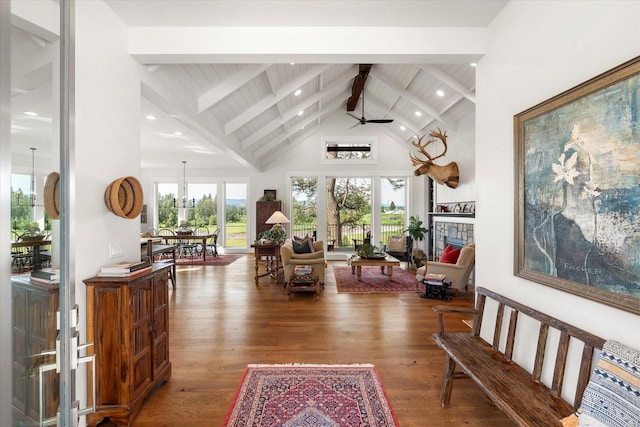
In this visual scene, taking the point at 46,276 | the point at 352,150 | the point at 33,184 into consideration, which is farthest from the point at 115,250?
the point at 352,150

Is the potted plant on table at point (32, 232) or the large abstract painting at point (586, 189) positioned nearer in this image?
the potted plant on table at point (32, 232)

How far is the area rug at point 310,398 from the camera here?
1984mm

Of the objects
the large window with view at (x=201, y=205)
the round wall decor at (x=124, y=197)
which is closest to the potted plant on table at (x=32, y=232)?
the round wall decor at (x=124, y=197)

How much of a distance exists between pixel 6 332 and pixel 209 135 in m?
4.28

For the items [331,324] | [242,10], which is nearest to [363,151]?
[331,324]

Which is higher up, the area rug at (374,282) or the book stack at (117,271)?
the book stack at (117,271)

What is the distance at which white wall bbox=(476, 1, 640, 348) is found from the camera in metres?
1.43

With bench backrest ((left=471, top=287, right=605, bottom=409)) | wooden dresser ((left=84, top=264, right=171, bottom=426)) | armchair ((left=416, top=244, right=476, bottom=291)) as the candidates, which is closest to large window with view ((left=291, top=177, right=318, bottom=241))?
armchair ((left=416, top=244, right=476, bottom=291))

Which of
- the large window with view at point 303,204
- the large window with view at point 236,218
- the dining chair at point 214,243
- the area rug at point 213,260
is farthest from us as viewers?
the large window with view at point 236,218

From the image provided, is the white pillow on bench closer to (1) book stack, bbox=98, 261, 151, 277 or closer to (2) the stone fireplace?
(1) book stack, bbox=98, 261, 151, 277

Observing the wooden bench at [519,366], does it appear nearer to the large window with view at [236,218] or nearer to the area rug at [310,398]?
the area rug at [310,398]

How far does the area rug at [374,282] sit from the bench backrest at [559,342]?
9.26 feet

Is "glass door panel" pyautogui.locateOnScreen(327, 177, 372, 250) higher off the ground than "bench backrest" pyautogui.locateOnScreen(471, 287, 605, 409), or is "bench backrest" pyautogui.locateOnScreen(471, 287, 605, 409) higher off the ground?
"glass door panel" pyautogui.locateOnScreen(327, 177, 372, 250)

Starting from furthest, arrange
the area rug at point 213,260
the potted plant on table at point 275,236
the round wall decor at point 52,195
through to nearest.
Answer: the area rug at point 213,260 < the potted plant on table at point 275,236 < the round wall decor at point 52,195
